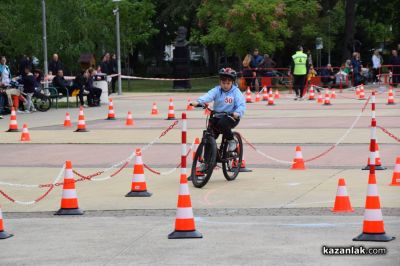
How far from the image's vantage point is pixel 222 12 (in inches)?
1973

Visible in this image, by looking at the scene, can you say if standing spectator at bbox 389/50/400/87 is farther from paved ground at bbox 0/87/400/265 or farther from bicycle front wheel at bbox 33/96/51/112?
paved ground at bbox 0/87/400/265

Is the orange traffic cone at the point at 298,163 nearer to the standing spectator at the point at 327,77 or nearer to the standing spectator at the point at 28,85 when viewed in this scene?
the standing spectator at the point at 28,85

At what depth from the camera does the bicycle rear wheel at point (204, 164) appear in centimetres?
1372

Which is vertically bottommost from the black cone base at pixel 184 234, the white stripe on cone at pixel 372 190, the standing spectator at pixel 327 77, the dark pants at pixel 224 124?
the standing spectator at pixel 327 77

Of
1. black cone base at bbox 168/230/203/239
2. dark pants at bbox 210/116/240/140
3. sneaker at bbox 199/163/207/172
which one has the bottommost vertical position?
black cone base at bbox 168/230/203/239

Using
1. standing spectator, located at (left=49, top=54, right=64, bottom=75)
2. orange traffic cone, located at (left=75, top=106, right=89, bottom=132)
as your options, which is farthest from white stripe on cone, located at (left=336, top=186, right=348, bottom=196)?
standing spectator, located at (left=49, top=54, right=64, bottom=75)

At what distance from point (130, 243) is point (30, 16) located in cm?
3848

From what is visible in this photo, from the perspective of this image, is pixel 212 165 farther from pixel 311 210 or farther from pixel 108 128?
pixel 108 128

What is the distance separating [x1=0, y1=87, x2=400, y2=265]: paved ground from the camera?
914 centimetres

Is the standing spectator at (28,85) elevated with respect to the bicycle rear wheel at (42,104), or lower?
elevated

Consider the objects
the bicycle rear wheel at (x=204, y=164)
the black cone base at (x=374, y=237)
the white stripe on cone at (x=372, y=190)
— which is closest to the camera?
the black cone base at (x=374, y=237)

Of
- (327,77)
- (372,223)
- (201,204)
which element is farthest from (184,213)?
(327,77)

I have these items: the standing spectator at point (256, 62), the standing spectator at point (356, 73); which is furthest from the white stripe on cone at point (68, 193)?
the standing spectator at point (356, 73)

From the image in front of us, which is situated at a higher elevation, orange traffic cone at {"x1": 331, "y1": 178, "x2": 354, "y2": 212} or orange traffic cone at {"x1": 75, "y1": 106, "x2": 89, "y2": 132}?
orange traffic cone at {"x1": 331, "y1": 178, "x2": 354, "y2": 212}
